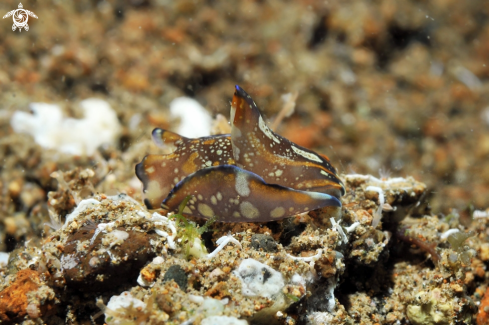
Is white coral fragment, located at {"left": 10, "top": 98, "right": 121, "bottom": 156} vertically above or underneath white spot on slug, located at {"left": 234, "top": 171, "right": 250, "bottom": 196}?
above

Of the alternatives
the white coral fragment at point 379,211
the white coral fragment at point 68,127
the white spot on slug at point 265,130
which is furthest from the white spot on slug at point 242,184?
the white coral fragment at point 68,127

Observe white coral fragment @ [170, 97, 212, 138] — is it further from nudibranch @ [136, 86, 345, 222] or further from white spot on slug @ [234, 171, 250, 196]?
white spot on slug @ [234, 171, 250, 196]

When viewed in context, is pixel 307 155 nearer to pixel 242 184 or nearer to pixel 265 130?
pixel 265 130

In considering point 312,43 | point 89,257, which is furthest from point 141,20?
point 89,257

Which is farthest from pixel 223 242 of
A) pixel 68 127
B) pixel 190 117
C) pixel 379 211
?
pixel 68 127

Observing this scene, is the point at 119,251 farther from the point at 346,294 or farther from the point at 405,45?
the point at 405,45

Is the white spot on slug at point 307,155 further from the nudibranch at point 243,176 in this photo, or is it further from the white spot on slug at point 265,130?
the white spot on slug at point 265,130

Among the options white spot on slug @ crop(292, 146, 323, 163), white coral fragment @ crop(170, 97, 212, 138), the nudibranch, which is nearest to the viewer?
A: the nudibranch

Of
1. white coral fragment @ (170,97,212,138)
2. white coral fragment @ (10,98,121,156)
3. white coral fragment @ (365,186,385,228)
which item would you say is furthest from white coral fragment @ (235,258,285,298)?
white coral fragment @ (10,98,121,156)

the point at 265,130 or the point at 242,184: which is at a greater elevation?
the point at 265,130
